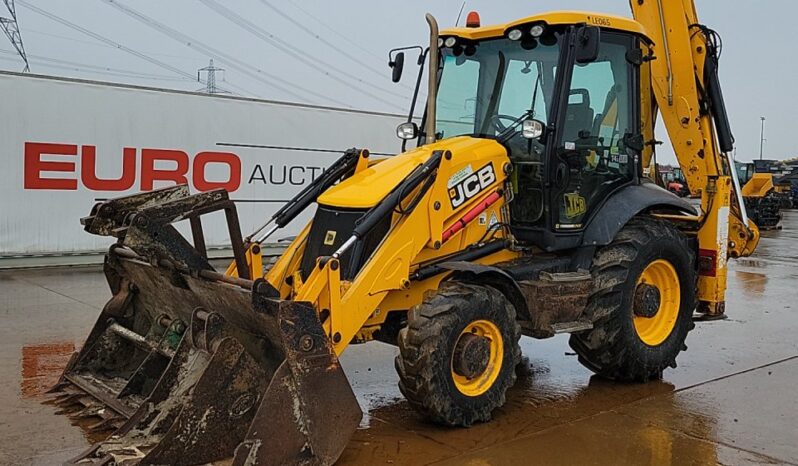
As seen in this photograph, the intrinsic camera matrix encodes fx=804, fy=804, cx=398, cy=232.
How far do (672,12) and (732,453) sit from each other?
4.11 meters

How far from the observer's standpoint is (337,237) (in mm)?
5359

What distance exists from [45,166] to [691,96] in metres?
9.42

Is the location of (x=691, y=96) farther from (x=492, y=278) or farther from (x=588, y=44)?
(x=492, y=278)

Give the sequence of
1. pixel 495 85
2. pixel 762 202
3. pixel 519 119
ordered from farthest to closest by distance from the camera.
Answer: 1. pixel 762 202
2. pixel 495 85
3. pixel 519 119

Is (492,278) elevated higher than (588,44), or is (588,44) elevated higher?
(588,44)

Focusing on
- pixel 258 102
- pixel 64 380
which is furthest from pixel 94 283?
pixel 64 380

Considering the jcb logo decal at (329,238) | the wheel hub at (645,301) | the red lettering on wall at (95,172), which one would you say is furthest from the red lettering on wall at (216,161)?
the wheel hub at (645,301)

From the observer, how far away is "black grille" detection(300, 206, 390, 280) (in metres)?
5.08

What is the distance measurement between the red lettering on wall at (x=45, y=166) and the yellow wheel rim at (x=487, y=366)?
9206 millimetres

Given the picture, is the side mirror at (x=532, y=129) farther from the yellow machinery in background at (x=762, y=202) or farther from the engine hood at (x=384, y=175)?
the yellow machinery in background at (x=762, y=202)

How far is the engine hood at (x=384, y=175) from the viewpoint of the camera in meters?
5.36

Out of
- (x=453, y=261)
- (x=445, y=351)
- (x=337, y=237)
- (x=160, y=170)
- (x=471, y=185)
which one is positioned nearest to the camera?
(x=445, y=351)

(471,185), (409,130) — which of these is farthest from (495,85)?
(471,185)

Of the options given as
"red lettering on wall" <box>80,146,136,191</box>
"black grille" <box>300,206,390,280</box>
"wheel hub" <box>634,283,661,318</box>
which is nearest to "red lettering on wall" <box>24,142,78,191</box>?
"red lettering on wall" <box>80,146,136,191</box>
